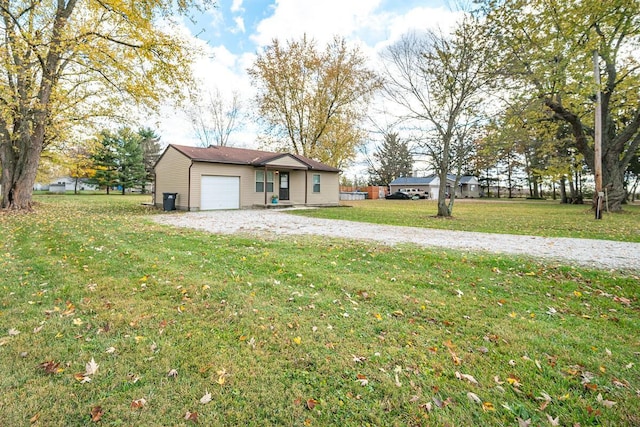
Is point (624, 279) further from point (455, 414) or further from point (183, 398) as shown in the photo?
point (183, 398)

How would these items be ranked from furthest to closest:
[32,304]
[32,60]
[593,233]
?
[32,60] < [593,233] < [32,304]

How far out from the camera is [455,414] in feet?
6.53

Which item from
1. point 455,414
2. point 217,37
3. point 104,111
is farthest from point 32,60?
point 455,414

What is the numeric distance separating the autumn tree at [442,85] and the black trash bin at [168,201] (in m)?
11.9

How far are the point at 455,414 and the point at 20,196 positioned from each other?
17642 millimetres

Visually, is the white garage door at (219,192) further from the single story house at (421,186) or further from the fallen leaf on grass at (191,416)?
the single story house at (421,186)

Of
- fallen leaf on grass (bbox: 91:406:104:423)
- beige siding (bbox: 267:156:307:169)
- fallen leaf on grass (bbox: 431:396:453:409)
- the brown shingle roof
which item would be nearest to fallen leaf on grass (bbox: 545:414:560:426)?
fallen leaf on grass (bbox: 431:396:453:409)

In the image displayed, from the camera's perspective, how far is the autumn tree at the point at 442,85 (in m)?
12.2

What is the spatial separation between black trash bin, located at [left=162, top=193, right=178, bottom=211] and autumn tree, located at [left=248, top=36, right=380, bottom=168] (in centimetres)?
1285

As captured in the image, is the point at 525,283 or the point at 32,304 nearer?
the point at 32,304

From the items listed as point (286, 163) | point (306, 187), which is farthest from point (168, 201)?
point (306, 187)

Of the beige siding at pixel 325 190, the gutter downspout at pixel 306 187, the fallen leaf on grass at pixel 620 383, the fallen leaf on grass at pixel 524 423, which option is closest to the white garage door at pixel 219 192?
the gutter downspout at pixel 306 187

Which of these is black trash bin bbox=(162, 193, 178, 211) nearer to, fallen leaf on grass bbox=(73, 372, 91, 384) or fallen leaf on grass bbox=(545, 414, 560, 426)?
fallen leaf on grass bbox=(73, 372, 91, 384)

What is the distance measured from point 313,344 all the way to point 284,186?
17.9m
